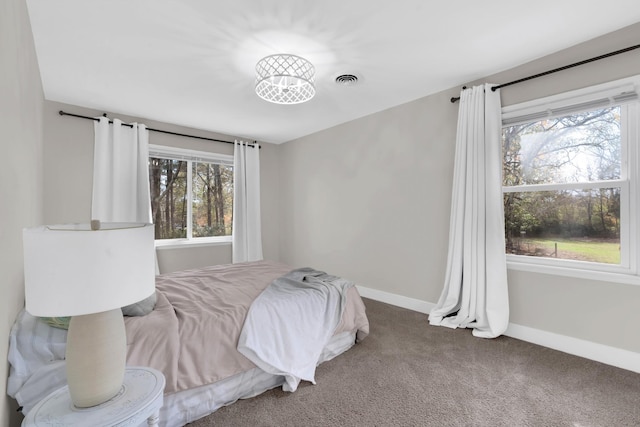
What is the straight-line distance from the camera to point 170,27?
80.6 inches

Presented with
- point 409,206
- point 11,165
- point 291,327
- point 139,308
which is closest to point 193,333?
point 139,308

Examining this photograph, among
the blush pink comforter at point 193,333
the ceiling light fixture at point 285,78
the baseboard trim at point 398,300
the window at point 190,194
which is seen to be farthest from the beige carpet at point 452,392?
the window at point 190,194

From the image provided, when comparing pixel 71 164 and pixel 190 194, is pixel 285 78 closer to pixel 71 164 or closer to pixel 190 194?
pixel 190 194

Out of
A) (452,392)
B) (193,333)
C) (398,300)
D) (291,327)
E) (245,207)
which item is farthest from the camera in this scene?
(245,207)

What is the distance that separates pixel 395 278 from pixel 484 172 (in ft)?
5.18

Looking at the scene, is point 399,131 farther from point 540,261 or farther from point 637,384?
point 637,384

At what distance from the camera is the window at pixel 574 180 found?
2.20 m

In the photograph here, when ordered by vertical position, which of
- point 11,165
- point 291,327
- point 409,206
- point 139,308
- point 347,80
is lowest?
point 291,327

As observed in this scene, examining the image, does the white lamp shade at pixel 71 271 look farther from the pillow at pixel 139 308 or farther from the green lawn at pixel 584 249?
the green lawn at pixel 584 249

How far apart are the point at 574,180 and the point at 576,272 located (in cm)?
75

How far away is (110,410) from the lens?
102 centimetres

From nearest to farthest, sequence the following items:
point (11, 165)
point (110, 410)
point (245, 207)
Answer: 1. point (110, 410)
2. point (11, 165)
3. point (245, 207)

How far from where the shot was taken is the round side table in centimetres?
98

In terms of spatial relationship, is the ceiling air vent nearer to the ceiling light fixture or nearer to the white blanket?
the ceiling light fixture
